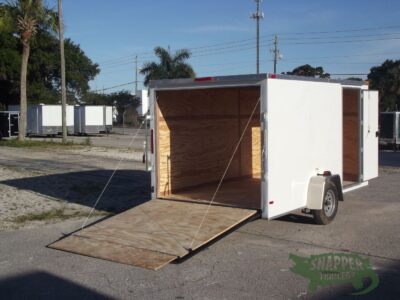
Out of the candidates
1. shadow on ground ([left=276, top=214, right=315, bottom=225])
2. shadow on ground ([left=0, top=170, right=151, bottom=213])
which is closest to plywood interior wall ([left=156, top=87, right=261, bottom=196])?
shadow on ground ([left=0, top=170, right=151, bottom=213])

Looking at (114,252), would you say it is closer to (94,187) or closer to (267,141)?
(267,141)

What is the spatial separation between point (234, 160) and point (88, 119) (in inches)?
1231

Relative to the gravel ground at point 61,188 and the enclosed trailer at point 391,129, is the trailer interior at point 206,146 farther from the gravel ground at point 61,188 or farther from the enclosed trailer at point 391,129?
the enclosed trailer at point 391,129

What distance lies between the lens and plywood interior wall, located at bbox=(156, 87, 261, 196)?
31.7 feet

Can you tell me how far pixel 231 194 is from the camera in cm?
993

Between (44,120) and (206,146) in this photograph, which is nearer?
(206,146)

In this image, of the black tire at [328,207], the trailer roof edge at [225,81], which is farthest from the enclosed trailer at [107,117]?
the black tire at [328,207]

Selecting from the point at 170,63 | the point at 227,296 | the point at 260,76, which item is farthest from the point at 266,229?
the point at 170,63

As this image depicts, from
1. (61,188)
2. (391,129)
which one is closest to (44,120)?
(391,129)

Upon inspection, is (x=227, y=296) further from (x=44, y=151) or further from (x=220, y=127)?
(x=44, y=151)

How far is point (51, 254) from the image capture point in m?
7.23

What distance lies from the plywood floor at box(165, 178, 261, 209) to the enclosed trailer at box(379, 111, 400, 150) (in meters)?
17.0

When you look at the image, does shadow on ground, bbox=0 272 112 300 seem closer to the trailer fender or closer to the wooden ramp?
the wooden ramp

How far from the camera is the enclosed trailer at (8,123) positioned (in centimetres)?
3412
